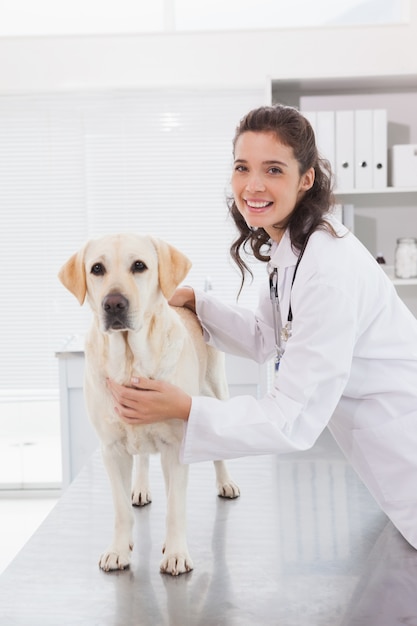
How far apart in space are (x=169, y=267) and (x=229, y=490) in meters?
0.59

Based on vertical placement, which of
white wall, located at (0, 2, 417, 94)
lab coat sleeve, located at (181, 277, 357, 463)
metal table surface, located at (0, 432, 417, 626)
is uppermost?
white wall, located at (0, 2, 417, 94)

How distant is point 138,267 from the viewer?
125cm

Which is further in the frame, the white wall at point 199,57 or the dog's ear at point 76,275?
the white wall at point 199,57

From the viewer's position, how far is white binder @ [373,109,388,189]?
3.30 m

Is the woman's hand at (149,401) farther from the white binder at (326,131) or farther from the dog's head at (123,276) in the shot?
the white binder at (326,131)

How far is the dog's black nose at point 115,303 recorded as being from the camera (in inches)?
47.4

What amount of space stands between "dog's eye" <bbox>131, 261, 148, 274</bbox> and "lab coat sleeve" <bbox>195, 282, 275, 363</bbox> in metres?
0.46

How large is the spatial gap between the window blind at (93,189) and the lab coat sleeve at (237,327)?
2.30 m

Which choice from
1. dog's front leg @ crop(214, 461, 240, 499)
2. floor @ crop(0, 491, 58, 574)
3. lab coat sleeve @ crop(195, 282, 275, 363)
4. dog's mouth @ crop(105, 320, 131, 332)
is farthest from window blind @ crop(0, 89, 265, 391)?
dog's mouth @ crop(105, 320, 131, 332)

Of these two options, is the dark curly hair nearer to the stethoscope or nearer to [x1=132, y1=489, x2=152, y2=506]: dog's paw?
the stethoscope

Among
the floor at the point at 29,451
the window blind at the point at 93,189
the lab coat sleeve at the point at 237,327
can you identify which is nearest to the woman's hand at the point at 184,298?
the lab coat sleeve at the point at 237,327

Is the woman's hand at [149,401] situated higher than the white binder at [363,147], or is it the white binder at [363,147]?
the white binder at [363,147]

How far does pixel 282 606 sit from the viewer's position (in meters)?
1.12

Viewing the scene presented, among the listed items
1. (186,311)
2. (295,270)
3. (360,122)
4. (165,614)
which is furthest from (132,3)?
(165,614)
